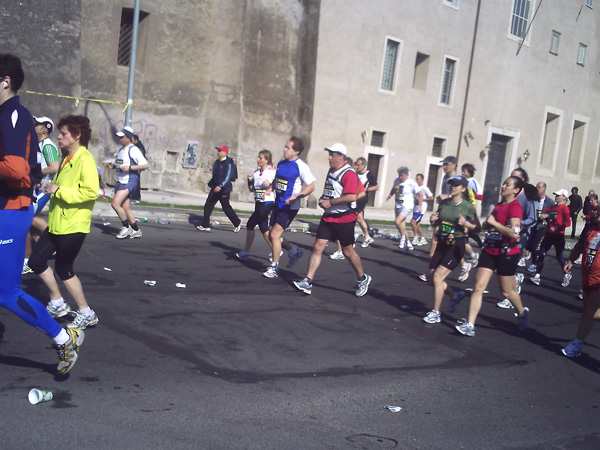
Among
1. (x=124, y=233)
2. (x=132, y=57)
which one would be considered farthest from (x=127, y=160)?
(x=132, y=57)

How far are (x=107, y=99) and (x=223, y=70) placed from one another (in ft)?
14.5

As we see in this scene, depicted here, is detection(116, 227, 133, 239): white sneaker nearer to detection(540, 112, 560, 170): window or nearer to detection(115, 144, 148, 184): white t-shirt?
detection(115, 144, 148, 184): white t-shirt

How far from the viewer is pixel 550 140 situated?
127 ft

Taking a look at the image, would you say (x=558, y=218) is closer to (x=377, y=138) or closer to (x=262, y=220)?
(x=262, y=220)

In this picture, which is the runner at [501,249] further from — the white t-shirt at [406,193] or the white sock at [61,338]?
the white t-shirt at [406,193]

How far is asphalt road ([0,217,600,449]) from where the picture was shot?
4.37m

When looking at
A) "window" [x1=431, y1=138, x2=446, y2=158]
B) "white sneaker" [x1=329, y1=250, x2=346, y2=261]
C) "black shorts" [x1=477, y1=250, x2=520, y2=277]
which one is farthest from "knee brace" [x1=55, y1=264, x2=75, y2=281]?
"window" [x1=431, y1=138, x2=446, y2=158]

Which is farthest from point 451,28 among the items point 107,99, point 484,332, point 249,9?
point 484,332

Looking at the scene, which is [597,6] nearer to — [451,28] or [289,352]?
[451,28]

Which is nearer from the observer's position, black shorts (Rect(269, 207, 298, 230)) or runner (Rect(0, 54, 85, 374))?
runner (Rect(0, 54, 85, 374))

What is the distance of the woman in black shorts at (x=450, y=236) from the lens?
8.03 meters

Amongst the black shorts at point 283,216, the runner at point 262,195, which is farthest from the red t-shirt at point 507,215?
the runner at point 262,195

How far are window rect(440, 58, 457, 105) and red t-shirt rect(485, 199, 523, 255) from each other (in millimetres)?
25137

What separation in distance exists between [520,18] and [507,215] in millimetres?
29797
